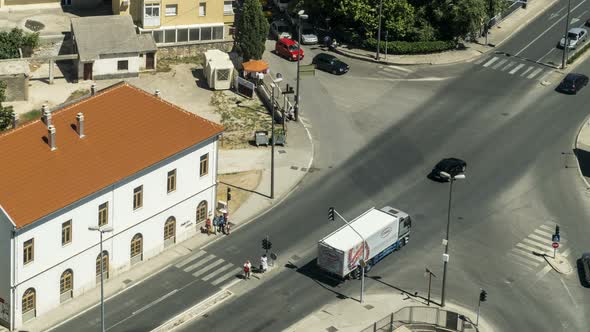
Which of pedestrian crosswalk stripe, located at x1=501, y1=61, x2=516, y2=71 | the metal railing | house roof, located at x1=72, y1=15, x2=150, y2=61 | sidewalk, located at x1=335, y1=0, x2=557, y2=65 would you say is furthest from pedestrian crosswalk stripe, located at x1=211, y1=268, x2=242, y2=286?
pedestrian crosswalk stripe, located at x1=501, y1=61, x2=516, y2=71

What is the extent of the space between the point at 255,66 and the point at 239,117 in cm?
767

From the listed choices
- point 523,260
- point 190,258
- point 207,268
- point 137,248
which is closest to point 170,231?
point 190,258

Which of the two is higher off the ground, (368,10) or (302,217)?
(368,10)

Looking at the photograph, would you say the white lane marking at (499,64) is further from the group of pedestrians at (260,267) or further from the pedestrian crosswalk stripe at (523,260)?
the group of pedestrians at (260,267)

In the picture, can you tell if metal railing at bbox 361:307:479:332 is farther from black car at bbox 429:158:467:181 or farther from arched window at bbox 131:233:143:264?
black car at bbox 429:158:467:181

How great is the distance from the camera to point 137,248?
100 metres

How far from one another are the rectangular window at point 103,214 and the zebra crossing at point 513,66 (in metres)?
55.4

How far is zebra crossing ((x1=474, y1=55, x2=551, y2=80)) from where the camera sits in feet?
443

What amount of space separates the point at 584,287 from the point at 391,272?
14938mm

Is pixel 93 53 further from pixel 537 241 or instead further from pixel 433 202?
pixel 537 241

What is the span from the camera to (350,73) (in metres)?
134

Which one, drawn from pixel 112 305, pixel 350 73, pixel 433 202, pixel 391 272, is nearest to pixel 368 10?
pixel 350 73

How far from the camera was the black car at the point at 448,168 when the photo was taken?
113m

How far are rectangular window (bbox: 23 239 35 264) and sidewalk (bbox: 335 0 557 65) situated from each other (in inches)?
2197
